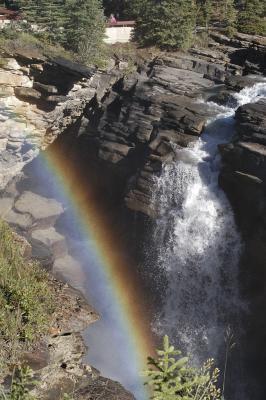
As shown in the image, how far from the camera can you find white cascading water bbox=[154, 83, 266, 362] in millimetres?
16109

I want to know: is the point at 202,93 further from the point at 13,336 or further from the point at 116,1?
the point at 116,1

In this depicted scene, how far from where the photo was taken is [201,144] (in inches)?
739

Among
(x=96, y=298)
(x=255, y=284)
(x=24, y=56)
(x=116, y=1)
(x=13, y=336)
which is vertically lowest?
(x=96, y=298)

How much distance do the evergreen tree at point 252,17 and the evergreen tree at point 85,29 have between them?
1129cm

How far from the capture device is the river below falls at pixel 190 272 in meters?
15.5

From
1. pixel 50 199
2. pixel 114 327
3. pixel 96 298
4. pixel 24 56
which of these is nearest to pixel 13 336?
pixel 114 327

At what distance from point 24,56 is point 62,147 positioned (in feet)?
17.4

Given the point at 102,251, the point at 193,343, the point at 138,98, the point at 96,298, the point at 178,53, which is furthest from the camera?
the point at 178,53

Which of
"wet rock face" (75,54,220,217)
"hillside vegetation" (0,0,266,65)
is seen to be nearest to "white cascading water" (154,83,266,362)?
"wet rock face" (75,54,220,217)

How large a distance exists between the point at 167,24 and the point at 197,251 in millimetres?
20249

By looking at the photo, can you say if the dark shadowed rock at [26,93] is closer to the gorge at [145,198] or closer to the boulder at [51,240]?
the gorge at [145,198]

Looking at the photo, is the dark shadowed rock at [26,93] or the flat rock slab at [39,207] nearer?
the flat rock slab at [39,207]

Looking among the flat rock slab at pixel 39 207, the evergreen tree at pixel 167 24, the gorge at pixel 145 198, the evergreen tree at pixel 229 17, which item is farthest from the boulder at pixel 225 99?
the evergreen tree at pixel 229 17

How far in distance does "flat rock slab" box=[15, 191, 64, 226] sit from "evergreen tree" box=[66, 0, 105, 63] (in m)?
9.81
